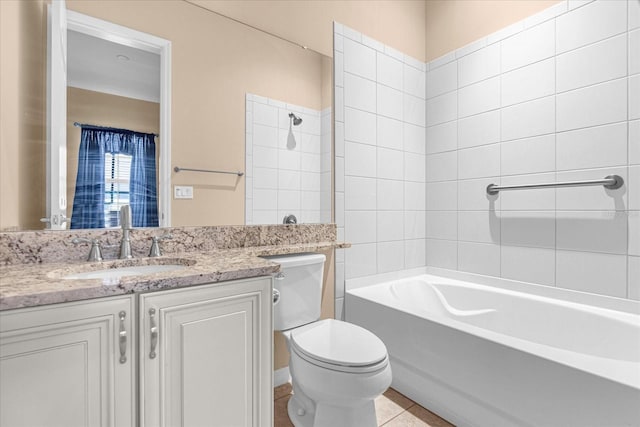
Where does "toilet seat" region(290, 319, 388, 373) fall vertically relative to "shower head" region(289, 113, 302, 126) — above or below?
below

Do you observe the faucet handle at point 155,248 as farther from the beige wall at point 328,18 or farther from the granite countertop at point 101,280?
the beige wall at point 328,18

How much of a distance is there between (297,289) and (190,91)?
1.08 metres

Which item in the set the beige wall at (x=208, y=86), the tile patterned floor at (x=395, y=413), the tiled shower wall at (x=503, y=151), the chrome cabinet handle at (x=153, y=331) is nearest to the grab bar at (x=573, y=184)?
the tiled shower wall at (x=503, y=151)

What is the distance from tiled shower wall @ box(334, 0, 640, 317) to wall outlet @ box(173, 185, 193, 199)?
0.87 metres

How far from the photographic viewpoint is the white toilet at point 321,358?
1.24m

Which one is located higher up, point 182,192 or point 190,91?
point 190,91

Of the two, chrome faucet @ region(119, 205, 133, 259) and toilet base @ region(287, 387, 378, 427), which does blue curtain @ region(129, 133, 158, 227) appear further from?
toilet base @ region(287, 387, 378, 427)

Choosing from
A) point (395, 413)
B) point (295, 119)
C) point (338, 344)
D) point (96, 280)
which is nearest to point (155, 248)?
point (96, 280)

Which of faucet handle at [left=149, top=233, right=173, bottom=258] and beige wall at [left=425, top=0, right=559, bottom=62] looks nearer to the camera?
faucet handle at [left=149, top=233, right=173, bottom=258]

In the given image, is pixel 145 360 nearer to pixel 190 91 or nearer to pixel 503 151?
pixel 190 91

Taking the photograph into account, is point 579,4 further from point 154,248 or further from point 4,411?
point 4,411

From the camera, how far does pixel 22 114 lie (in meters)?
1.17

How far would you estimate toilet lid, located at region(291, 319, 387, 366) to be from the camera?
1.28m

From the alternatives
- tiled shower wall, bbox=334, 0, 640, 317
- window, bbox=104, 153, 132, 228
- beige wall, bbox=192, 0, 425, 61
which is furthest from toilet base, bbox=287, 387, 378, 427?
beige wall, bbox=192, 0, 425, 61
